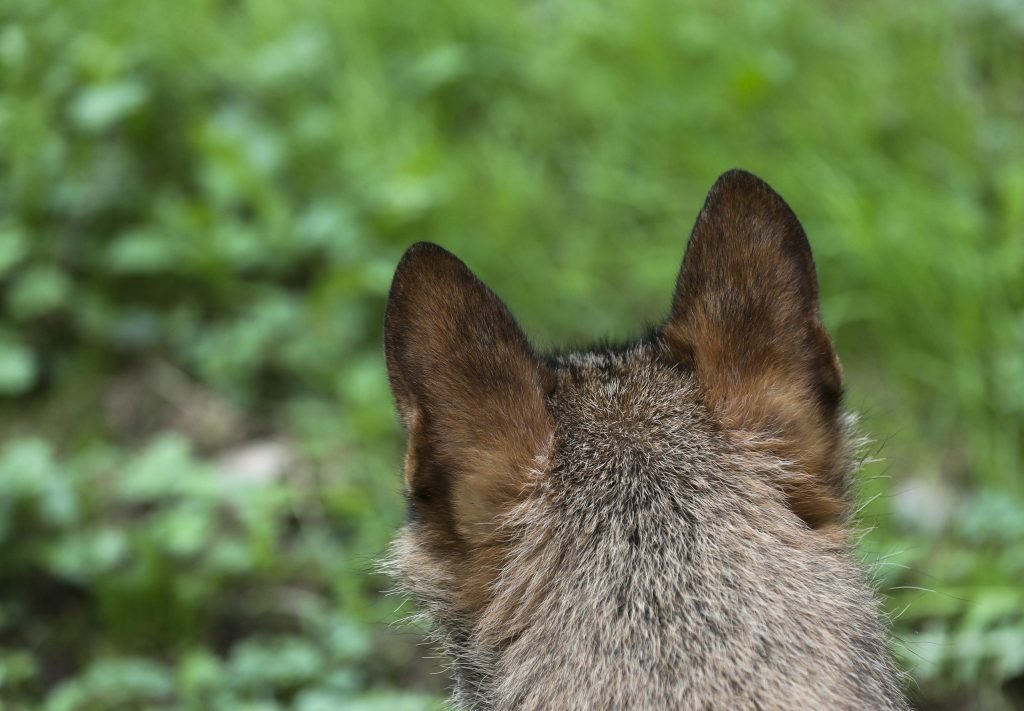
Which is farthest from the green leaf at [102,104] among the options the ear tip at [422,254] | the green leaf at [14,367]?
the ear tip at [422,254]

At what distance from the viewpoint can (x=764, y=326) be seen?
7.38 ft

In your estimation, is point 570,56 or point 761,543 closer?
point 761,543

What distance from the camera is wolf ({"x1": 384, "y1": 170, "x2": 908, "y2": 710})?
1860 millimetres

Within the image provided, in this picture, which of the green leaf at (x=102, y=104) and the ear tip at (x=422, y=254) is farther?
the green leaf at (x=102, y=104)

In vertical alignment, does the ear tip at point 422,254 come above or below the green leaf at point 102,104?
below

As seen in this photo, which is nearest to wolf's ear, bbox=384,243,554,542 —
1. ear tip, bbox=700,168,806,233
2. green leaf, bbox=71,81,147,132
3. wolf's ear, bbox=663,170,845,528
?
wolf's ear, bbox=663,170,845,528

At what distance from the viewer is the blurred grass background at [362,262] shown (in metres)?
3.63

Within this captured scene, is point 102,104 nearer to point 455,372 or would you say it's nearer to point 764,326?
point 455,372

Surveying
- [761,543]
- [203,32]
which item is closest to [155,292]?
[203,32]

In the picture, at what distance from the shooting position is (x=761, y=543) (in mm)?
1983

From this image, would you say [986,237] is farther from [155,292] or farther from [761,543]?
[155,292]

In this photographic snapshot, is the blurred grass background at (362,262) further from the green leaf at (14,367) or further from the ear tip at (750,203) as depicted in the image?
the ear tip at (750,203)

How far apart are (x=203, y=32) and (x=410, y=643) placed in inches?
110

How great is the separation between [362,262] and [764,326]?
2.53 metres
